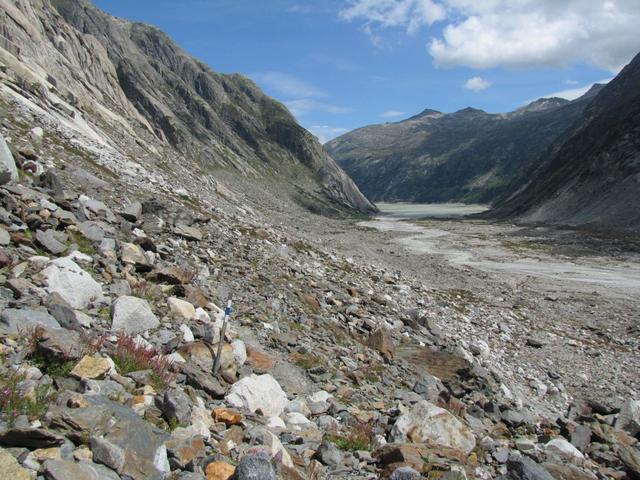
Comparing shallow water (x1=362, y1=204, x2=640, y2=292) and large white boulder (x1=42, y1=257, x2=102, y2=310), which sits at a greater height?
large white boulder (x1=42, y1=257, x2=102, y2=310)

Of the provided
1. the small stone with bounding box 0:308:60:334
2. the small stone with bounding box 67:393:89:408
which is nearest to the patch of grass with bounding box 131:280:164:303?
the small stone with bounding box 0:308:60:334

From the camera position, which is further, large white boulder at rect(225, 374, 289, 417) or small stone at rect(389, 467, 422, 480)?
large white boulder at rect(225, 374, 289, 417)

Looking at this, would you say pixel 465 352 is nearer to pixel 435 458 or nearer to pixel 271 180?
pixel 435 458

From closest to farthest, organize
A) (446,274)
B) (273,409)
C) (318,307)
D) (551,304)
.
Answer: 1. (273,409)
2. (318,307)
3. (551,304)
4. (446,274)

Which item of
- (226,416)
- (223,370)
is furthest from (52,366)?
(223,370)

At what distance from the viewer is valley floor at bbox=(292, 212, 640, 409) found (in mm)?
16672

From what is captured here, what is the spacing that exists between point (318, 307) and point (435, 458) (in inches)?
347

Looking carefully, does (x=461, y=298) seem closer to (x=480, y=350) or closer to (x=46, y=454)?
(x=480, y=350)

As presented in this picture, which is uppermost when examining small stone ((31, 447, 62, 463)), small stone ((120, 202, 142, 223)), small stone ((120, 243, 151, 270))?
small stone ((120, 202, 142, 223))

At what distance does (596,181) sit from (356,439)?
117375 mm

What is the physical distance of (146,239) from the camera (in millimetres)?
13828

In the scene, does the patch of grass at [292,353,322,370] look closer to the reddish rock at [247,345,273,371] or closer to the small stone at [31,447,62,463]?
the reddish rock at [247,345,273,371]

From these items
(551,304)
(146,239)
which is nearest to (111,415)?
(146,239)

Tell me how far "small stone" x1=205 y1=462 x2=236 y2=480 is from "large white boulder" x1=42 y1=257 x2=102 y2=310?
487 centimetres
